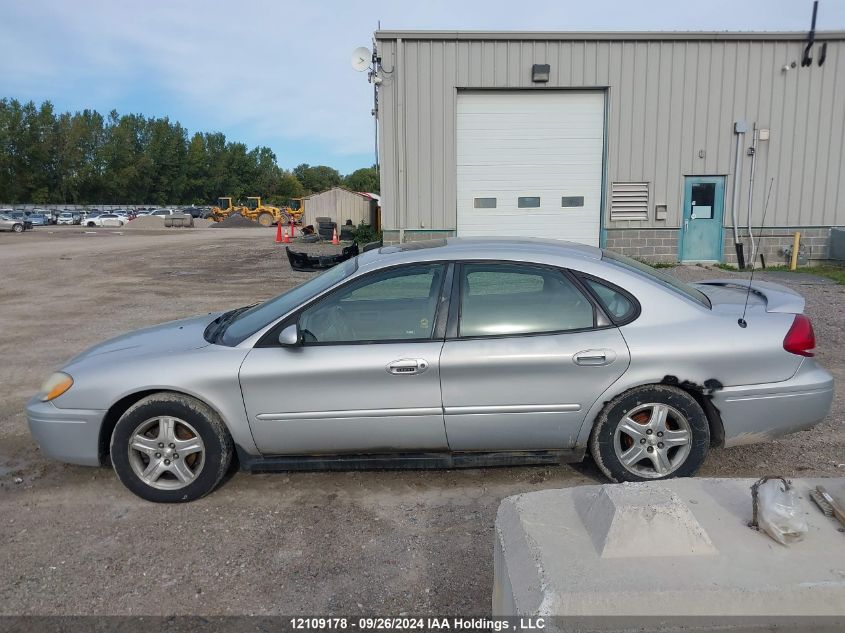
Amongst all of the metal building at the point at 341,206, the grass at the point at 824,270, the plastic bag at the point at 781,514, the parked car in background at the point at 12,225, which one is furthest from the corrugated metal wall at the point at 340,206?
the plastic bag at the point at 781,514

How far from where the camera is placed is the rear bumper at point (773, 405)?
3.80m

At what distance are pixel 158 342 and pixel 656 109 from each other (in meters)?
13.8

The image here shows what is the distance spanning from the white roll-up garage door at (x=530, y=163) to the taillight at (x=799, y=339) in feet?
36.4

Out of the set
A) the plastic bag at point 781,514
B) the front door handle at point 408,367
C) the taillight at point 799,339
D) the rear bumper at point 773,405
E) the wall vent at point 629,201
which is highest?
the wall vent at point 629,201

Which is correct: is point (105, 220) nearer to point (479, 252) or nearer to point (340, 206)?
point (340, 206)

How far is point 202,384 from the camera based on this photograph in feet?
12.4

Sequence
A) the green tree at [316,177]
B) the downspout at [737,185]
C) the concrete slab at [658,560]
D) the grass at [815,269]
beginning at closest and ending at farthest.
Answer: the concrete slab at [658,560], the grass at [815,269], the downspout at [737,185], the green tree at [316,177]

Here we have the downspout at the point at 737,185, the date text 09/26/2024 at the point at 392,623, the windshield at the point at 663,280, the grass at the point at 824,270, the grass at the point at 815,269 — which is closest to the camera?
the date text 09/26/2024 at the point at 392,623

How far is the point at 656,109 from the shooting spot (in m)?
15.0

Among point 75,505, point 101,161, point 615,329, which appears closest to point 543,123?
point 615,329

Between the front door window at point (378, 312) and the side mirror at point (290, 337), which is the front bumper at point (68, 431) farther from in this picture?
the front door window at point (378, 312)

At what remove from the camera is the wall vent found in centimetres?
1533

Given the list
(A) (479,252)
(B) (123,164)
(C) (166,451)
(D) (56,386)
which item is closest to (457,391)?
(A) (479,252)

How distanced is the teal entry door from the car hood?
44.4 feet
